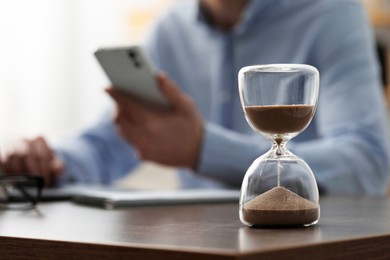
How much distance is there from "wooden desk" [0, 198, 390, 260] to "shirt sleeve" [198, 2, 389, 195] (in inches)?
17.9

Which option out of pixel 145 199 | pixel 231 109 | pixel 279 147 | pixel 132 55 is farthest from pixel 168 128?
pixel 279 147

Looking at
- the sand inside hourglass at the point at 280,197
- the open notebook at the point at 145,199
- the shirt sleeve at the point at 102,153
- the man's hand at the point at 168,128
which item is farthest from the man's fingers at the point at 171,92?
the sand inside hourglass at the point at 280,197

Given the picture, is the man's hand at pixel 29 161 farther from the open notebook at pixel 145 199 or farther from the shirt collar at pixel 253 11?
the shirt collar at pixel 253 11

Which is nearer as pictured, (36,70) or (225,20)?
(225,20)

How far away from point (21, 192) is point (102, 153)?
29.5 inches

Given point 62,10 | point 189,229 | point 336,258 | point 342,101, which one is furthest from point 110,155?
point 62,10

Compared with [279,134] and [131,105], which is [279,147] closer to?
[279,134]

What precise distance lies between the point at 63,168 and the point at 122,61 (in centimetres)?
44

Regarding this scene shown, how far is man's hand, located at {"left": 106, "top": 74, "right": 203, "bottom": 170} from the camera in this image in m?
1.34

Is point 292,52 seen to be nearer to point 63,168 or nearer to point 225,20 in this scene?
point 225,20

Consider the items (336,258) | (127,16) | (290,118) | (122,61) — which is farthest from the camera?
(127,16)

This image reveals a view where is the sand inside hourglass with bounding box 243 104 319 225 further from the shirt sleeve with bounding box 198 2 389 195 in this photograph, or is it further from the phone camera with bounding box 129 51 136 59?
the shirt sleeve with bounding box 198 2 389 195

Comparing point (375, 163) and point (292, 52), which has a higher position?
point (292, 52)

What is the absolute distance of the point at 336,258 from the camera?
0.61m
